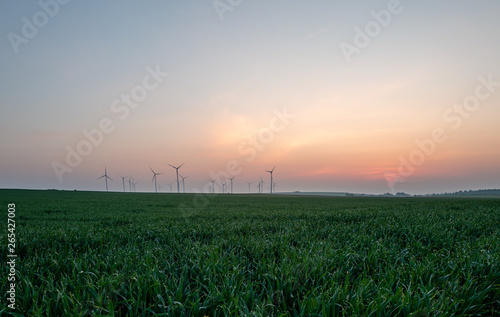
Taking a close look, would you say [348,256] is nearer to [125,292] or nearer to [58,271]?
[125,292]

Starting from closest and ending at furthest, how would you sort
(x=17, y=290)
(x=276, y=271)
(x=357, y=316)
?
(x=357, y=316)
(x=17, y=290)
(x=276, y=271)

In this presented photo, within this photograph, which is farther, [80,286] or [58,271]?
[58,271]

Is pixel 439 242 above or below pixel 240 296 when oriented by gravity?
below

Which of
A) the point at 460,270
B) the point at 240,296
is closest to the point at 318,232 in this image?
the point at 460,270

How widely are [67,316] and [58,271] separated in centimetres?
230

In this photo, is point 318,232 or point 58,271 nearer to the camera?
point 58,271

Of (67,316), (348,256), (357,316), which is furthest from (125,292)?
(348,256)

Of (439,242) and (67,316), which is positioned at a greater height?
(67,316)

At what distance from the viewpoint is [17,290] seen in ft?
10.7

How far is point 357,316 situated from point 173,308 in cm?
190

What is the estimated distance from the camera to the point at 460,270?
4105 mm

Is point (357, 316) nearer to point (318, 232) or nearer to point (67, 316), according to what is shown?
point (67, 316)

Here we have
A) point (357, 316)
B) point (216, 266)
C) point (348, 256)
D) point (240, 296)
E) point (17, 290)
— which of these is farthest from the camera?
point (348, 256)

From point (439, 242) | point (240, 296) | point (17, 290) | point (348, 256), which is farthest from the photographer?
point (439, 242)
